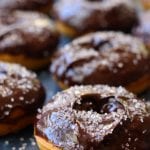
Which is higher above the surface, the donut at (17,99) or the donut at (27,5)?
the donut at (27,5)

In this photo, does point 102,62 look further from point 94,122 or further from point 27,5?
point 27,5

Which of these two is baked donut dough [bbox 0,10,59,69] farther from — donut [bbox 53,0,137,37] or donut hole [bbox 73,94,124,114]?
donut hole [bbox 73,94,124,114]

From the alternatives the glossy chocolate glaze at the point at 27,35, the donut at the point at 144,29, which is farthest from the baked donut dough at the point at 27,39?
the donut at the point at 144,29

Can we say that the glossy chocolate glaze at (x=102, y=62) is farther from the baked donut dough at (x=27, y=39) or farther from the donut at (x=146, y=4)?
the donut at (x=146, y=4)

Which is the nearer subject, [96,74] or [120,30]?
[96,74]

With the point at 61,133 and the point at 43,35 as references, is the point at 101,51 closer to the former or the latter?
the point at 43,35

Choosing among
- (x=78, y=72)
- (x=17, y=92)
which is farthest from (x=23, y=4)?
(x=17, y=92)

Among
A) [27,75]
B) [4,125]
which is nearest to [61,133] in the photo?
[4,125]
